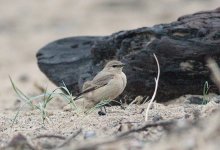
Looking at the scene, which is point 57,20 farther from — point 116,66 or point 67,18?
point 116,66

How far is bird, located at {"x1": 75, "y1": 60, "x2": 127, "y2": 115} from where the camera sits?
23.4 ft

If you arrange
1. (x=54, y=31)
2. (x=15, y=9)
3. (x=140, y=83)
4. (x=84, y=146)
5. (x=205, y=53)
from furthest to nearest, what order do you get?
(x=15, y=9)
(x=54, y=31)
(x=140, y=83)
(x=205, y=53)
(x=84, y=146)

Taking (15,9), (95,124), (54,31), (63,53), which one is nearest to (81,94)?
(63,53)

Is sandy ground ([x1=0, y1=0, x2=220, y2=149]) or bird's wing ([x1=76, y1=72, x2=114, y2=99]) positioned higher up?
sandy ground ([x1=0, y1=0, x2=220, y2=149])

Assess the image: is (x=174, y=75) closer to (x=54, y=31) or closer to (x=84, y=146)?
(x=84, y=146)

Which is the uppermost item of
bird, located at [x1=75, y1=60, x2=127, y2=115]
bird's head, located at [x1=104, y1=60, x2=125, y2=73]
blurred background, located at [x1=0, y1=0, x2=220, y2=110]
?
blurred background, located at [x1=0, y1=0, x2=220, y2=110]

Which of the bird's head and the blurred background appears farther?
the blurred background

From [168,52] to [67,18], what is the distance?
Result: 10030mm

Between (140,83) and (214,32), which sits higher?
(214,32)

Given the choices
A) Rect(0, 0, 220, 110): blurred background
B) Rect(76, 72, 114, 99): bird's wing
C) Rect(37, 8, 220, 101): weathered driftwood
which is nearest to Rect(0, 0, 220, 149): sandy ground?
Rect(0, 0, 220, 110): blurred background

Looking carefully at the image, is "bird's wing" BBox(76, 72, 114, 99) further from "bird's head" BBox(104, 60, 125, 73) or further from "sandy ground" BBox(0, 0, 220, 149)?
"sandy ground" BBox(0, 0, 220, 149)

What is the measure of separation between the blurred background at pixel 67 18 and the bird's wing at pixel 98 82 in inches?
268

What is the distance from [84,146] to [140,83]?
11.4ft

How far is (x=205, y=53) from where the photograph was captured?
22.1 feet
